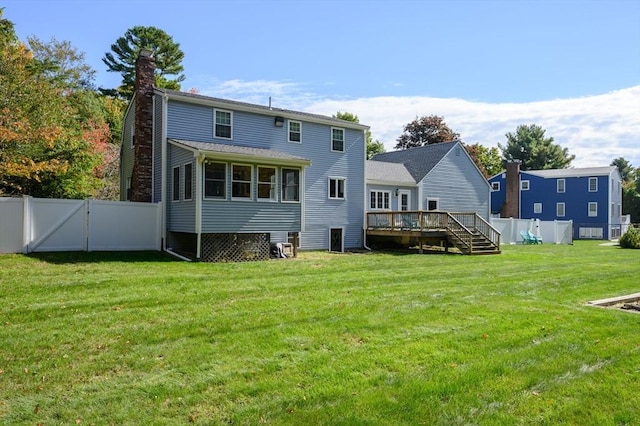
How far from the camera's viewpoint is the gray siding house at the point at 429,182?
942 inches

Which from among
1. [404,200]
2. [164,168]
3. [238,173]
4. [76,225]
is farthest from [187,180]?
[404,200]

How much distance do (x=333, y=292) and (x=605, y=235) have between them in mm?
39157

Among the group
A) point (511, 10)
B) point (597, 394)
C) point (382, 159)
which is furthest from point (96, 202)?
point (382, 159)

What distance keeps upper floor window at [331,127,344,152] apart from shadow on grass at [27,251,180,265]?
9111 mm

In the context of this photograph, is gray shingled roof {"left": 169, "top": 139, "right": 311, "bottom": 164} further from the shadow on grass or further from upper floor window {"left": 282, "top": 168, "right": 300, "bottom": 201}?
the shadow on grass

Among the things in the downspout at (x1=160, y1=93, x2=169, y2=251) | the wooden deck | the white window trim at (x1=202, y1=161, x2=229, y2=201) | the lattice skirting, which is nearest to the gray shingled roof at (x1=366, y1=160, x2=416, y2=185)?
the wooden deck

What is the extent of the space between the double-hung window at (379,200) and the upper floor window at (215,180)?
9905 millimetres

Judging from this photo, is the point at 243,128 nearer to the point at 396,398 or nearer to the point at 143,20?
the point at 396,398

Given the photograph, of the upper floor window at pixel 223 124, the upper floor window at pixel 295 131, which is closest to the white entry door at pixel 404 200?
the upper floor window at pixel 295 131

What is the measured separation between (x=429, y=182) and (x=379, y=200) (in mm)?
3441

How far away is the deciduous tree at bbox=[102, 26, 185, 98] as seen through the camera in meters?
38.8

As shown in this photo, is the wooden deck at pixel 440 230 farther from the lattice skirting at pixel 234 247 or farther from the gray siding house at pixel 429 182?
the lattice skirting at pixel 234 247

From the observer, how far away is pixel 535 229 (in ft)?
102

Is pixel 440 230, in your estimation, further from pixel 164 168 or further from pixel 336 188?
pixel 164 168
